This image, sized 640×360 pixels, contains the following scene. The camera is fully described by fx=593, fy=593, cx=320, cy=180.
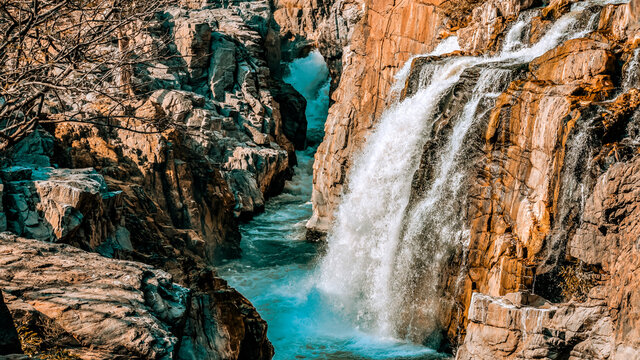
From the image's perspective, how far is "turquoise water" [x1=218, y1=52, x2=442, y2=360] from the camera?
15.1m

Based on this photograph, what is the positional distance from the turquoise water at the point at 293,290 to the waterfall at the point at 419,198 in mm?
550

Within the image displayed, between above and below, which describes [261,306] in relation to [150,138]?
below

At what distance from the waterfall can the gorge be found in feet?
0.23

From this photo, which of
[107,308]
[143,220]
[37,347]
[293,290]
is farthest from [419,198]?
[37,347]

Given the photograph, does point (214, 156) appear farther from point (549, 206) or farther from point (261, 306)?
point (549, 206)

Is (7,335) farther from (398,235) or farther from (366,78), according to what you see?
(366,78)

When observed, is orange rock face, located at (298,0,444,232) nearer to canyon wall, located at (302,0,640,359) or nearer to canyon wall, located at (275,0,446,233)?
canyon wall, located at (275,0,446,233)

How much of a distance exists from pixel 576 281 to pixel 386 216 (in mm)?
7856

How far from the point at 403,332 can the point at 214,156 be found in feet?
51.9

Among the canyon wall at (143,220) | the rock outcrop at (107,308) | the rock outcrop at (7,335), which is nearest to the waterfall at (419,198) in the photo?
the canyon wall at (143,220)

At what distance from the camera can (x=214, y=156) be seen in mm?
28688

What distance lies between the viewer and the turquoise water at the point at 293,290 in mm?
15086

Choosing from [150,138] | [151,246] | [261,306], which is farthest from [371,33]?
[151,246]

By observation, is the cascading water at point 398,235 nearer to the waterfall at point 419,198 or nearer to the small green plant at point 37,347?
the waterfall at point 419,198
